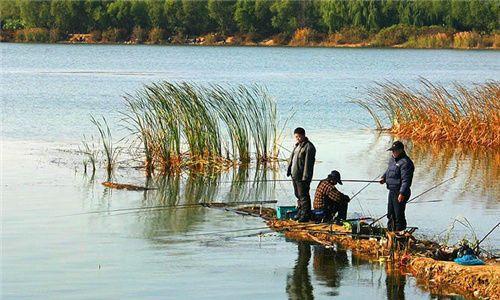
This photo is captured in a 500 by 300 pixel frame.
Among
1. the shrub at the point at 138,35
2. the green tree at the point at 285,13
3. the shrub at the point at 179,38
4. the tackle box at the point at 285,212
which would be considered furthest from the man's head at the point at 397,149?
the shrub at the point at 179,38

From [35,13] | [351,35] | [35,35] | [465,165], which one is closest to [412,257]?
[465,165]

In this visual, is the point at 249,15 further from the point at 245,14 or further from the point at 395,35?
the point at 395,35

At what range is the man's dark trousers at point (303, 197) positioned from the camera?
16.6m

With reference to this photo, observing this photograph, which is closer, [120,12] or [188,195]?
[188,195]

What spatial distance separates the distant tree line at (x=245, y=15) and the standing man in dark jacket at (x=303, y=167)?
73.2 meters

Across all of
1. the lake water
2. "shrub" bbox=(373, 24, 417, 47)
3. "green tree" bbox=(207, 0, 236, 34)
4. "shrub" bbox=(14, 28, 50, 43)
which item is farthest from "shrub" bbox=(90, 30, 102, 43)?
the lake water

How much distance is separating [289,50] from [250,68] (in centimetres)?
2587

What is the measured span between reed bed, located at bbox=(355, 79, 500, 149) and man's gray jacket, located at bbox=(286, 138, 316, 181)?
1062 centimetres

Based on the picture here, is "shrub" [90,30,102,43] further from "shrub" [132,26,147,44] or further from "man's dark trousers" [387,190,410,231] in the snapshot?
"man's dark trousers" [387,190,410,231]

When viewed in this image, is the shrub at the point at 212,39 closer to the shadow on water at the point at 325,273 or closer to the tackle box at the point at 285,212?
the tackle box at the point at 285,212

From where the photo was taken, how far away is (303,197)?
54.8ft

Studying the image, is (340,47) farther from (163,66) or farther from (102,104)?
(102,104)

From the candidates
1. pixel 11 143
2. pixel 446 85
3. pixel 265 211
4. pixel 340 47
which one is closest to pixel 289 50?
pixel 340 47

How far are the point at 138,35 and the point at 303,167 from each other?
8329 cm
